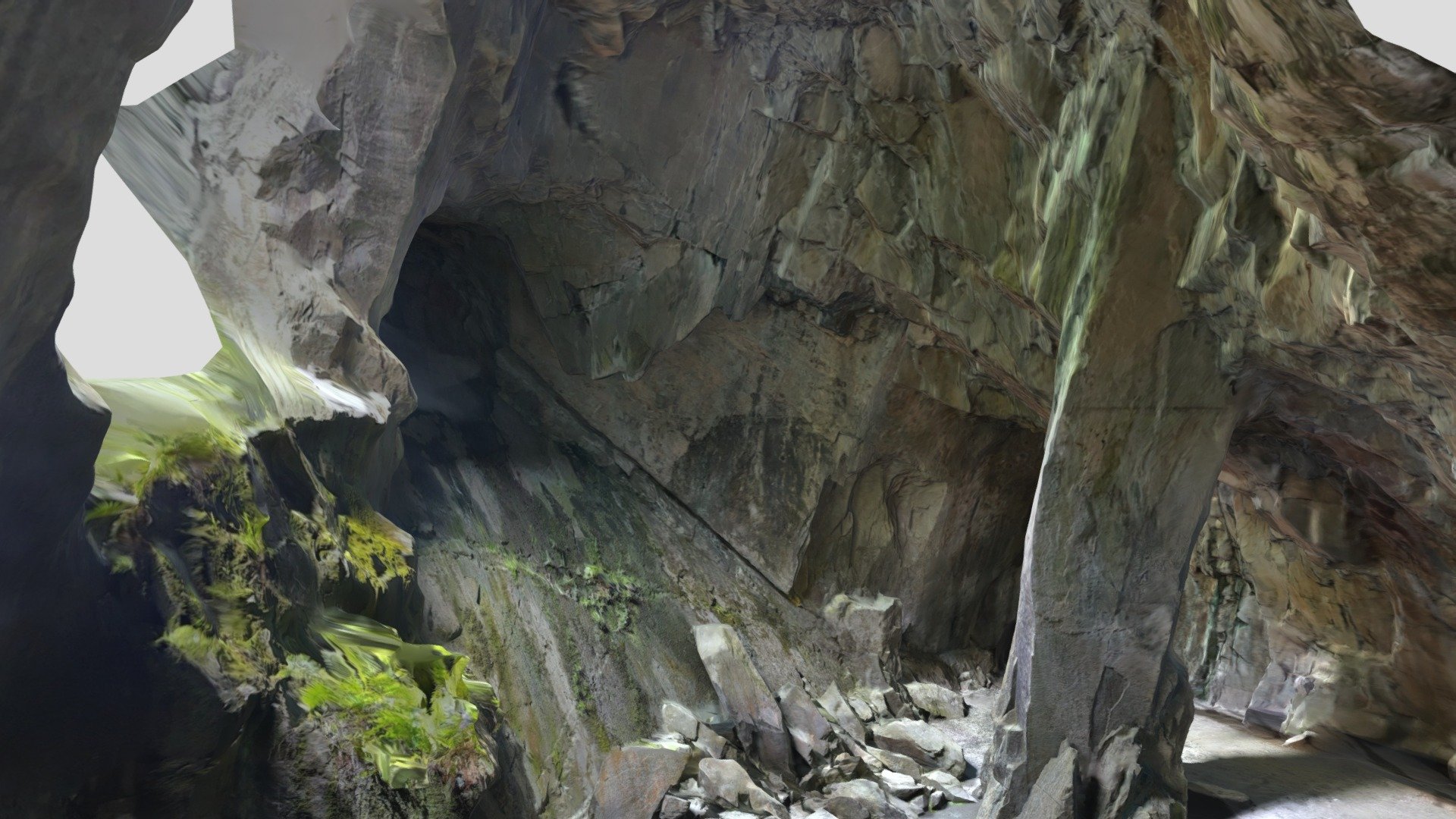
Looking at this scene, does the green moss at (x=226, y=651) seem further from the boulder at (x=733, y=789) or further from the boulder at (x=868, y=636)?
the boulder at (x=868, y=636)

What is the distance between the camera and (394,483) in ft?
29.8

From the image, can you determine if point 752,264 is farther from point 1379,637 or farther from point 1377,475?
point 1379,637

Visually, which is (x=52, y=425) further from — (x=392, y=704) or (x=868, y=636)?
(x=868, y=636)

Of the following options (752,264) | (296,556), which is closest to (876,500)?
(752,264)

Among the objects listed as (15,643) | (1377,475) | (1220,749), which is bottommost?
(1220,749)

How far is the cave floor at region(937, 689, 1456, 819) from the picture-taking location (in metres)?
7.77

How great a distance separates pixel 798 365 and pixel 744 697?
12.9 feet

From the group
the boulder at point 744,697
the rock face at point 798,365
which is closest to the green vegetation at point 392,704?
the rock face at point 798,365

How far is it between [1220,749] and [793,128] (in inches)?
295

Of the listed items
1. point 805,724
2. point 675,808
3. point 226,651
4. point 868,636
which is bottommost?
point 675,808

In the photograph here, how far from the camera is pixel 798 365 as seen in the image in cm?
1209

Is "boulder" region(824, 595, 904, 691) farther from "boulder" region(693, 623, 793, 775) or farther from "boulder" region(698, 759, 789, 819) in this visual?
"boulder" region(698, 759, 789, 819)

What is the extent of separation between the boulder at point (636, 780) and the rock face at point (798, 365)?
4.7 inches

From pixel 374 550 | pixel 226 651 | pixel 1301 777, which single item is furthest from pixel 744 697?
pixel 226 651
